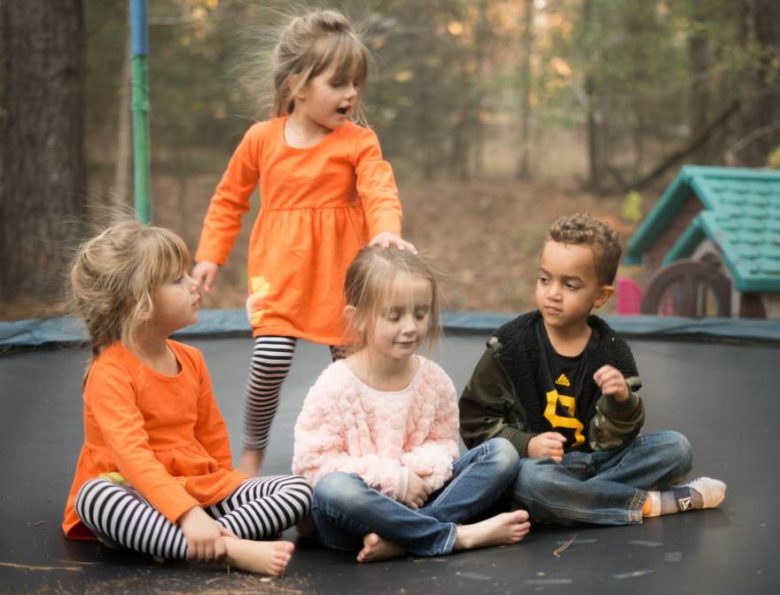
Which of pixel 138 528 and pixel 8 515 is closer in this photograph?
pixel 138 528

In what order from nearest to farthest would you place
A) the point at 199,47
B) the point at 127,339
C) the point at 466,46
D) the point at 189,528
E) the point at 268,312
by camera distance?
the point at 189,528, the point at 127,339, the point at 268,312, the point at 199,47, the point at 466,46

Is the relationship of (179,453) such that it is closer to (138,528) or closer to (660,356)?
(138,528)

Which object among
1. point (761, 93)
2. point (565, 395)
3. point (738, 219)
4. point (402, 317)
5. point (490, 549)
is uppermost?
point (761, 93)

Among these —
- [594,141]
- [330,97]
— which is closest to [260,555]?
[330,97]

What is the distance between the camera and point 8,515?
2.05 metres

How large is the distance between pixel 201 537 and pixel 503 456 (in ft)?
1.77

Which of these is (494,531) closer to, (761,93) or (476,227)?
(761,93)

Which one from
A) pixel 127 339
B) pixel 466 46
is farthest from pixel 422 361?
pixel 466 46

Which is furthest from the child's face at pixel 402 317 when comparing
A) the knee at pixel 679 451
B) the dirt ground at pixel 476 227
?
the dirt ground at pixel 476 227

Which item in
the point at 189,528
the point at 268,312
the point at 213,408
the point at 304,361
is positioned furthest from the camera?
the point at 304,361

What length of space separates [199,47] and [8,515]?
524 cm

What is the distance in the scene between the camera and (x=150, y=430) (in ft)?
6.14

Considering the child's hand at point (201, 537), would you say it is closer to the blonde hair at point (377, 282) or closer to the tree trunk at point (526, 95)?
the blonde hair at point (377, 282)

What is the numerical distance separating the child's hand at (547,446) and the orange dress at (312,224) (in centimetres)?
50
